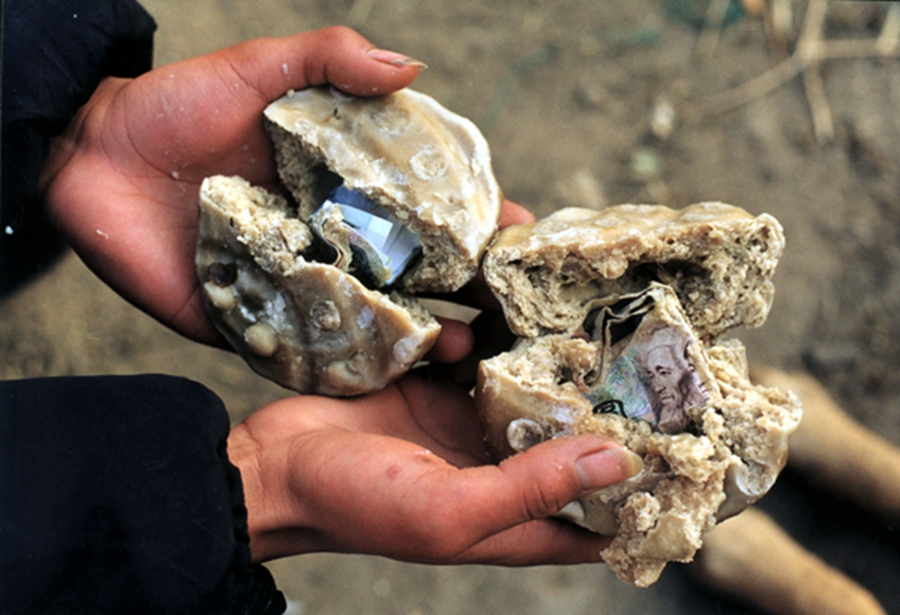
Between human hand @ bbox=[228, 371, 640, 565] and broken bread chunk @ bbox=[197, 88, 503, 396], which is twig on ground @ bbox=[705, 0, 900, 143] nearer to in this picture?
broken bread chunk @ bbox=[197, 88, 503, 396]

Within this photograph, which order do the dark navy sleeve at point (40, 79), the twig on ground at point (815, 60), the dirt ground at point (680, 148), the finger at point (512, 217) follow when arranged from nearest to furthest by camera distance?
the dark navy sleeve at point (40, 79) < the finger at point (512, 217) < the dirt ground at point (680, 148) < the twig on ground at point (815, 60)

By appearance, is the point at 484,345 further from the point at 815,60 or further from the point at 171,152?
the point at 815,60

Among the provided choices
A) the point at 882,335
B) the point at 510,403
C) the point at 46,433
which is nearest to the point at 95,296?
the point at 46,433

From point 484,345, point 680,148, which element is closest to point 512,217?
point 484,345

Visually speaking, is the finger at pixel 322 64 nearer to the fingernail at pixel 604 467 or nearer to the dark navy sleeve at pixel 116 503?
the dark navy sleeve at pixel 116 503

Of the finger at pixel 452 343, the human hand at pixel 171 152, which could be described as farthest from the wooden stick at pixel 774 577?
the human hand at pixel 171 152

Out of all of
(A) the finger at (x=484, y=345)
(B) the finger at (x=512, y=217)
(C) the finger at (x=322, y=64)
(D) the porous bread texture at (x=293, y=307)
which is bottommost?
(A) the finger at (x=484, y=345)
